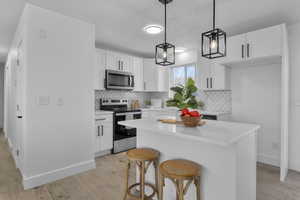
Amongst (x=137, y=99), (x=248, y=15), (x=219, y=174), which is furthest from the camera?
(x=137, y=99)

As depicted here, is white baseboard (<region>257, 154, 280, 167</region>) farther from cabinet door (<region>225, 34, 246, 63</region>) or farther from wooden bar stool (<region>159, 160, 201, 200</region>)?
wooden bar stool (<region>159, 160, 201, 200</region>)

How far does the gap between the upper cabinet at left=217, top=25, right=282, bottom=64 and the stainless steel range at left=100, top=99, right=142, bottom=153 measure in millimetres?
2324

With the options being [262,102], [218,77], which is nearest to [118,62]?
[218,77]

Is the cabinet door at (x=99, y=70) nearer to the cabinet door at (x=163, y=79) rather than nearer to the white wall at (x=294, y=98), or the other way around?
the cabinet door at (x=163, y=79)

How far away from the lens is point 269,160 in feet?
10.5

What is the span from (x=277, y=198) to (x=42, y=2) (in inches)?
156

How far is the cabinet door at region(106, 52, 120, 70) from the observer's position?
3.98m

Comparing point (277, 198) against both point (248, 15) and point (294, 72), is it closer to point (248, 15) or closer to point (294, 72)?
point (294, 72)

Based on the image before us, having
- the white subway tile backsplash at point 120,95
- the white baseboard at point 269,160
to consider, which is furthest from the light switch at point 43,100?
the white baseboard at point 269,160

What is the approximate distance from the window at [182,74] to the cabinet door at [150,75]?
1.73ft

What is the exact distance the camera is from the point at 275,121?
3172 millimetres

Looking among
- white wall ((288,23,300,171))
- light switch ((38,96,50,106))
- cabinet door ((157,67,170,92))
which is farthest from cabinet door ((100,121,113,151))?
white wall ((288,23,300,171))

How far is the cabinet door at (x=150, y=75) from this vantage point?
4.81 meters

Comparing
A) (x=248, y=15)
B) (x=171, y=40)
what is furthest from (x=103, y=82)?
(x=248, y=15)
